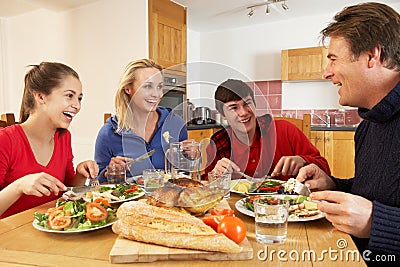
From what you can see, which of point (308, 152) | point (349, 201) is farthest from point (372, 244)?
point (308, 152)

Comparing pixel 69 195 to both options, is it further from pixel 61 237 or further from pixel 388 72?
pixel 388 72

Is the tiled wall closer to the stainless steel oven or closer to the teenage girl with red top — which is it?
the stainless steel oven

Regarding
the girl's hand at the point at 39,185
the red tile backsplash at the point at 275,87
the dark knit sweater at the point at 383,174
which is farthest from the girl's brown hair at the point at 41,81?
the red tile backsplash at the point at 275,87

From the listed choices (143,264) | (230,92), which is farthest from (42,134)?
(143,264)

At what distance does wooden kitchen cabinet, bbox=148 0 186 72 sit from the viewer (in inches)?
127

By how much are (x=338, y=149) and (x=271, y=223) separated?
120 inches

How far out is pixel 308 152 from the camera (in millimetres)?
1637

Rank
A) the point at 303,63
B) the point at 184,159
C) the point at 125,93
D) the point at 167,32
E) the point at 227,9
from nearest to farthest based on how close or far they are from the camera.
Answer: the point at 184,159
the point at 125,93
the point at 167,32
the point at 227,9
the point at 303,63

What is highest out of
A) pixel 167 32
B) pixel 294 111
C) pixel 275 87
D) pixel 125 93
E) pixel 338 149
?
pixel 167 32

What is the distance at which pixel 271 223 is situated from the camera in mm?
768

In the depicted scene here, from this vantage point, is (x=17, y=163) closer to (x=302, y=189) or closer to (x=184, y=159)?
(x=184, y=159)

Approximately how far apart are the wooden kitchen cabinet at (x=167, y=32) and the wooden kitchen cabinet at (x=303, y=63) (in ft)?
4.14

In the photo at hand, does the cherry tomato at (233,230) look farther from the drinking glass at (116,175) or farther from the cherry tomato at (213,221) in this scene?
the drinking glass at (116,175)

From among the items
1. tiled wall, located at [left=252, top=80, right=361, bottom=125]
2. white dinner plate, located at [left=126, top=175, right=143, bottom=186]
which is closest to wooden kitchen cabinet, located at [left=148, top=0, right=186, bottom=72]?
tiled wall, located at [left=252, top=80, right=361, bottom=125]
